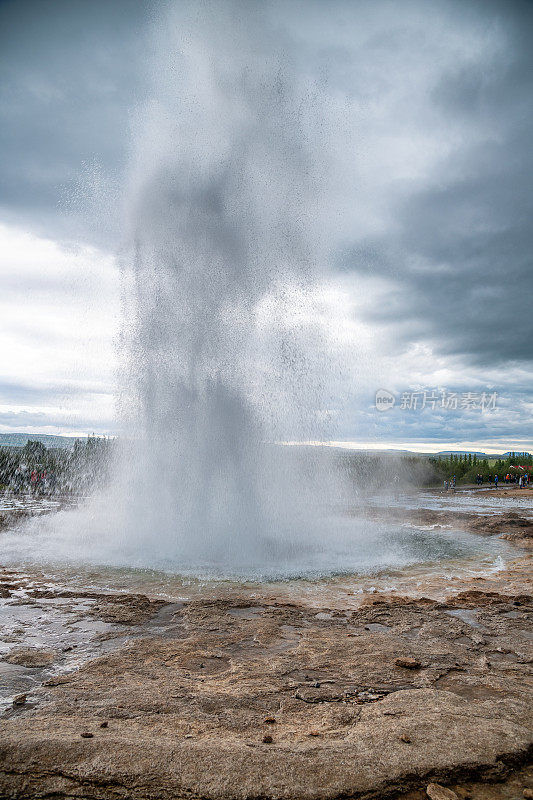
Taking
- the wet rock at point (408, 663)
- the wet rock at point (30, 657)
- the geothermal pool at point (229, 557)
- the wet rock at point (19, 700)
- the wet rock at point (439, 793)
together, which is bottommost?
the geothermal pool at point (229, 557)

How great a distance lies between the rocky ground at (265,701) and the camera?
3.22 m

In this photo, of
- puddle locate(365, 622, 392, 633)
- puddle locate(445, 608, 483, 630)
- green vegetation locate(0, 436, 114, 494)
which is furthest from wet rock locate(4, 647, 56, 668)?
green vegetation locate(0, 436, 114, 494)

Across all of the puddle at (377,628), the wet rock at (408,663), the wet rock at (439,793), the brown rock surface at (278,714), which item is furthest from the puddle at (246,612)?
the wet rock at (439,793)

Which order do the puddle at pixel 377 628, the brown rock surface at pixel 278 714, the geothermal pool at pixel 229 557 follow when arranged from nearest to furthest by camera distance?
the brown rock surface at pixel 278 714 < the puddle at pixel 377 628 < the geothermal pool at pixel 229 557

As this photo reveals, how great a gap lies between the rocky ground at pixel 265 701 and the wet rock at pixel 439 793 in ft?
0.04

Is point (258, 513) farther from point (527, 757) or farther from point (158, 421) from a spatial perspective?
point (527, 757)

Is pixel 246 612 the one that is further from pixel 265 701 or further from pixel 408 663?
pixel 265 701

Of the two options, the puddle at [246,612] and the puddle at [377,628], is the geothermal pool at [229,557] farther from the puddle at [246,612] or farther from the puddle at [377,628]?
the puddle at [377,628]

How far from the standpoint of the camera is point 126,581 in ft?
32.1

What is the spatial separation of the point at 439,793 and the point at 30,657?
4666 mm

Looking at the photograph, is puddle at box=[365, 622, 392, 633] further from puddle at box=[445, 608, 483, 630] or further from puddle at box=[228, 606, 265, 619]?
puddle at box=[228, 606, 265, 619]

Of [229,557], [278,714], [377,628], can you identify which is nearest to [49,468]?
[229,557]

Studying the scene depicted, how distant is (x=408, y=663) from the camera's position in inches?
212

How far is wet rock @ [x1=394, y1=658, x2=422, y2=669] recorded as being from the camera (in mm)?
5348
